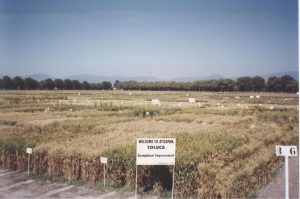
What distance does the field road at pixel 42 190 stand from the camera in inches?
252

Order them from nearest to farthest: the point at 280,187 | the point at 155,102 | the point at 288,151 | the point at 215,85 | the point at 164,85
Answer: the point at 288,151 → the point at 280,187 → the point at 215,85 → the point at 164,85 → the point at 155,102

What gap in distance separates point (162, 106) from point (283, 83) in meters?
2.94

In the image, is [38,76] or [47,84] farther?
[47,84]

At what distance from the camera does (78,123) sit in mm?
8438

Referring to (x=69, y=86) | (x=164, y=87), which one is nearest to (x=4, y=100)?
(x=69, y=86)

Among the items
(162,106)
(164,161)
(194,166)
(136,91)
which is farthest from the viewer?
(162,106)

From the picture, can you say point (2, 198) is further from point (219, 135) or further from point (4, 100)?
point (219, 135)

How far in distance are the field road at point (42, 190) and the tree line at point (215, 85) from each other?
95.8 inches

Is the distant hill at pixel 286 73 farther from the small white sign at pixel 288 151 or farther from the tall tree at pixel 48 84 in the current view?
the tall tree at pixel 48 84

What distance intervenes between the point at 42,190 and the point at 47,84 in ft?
8.00

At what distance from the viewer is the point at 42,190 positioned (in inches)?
263

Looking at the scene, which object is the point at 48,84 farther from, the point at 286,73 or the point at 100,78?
the point at 286,73

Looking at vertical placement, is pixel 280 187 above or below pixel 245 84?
below

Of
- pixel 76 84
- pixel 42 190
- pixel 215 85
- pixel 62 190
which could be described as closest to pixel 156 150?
pixel 62 190
